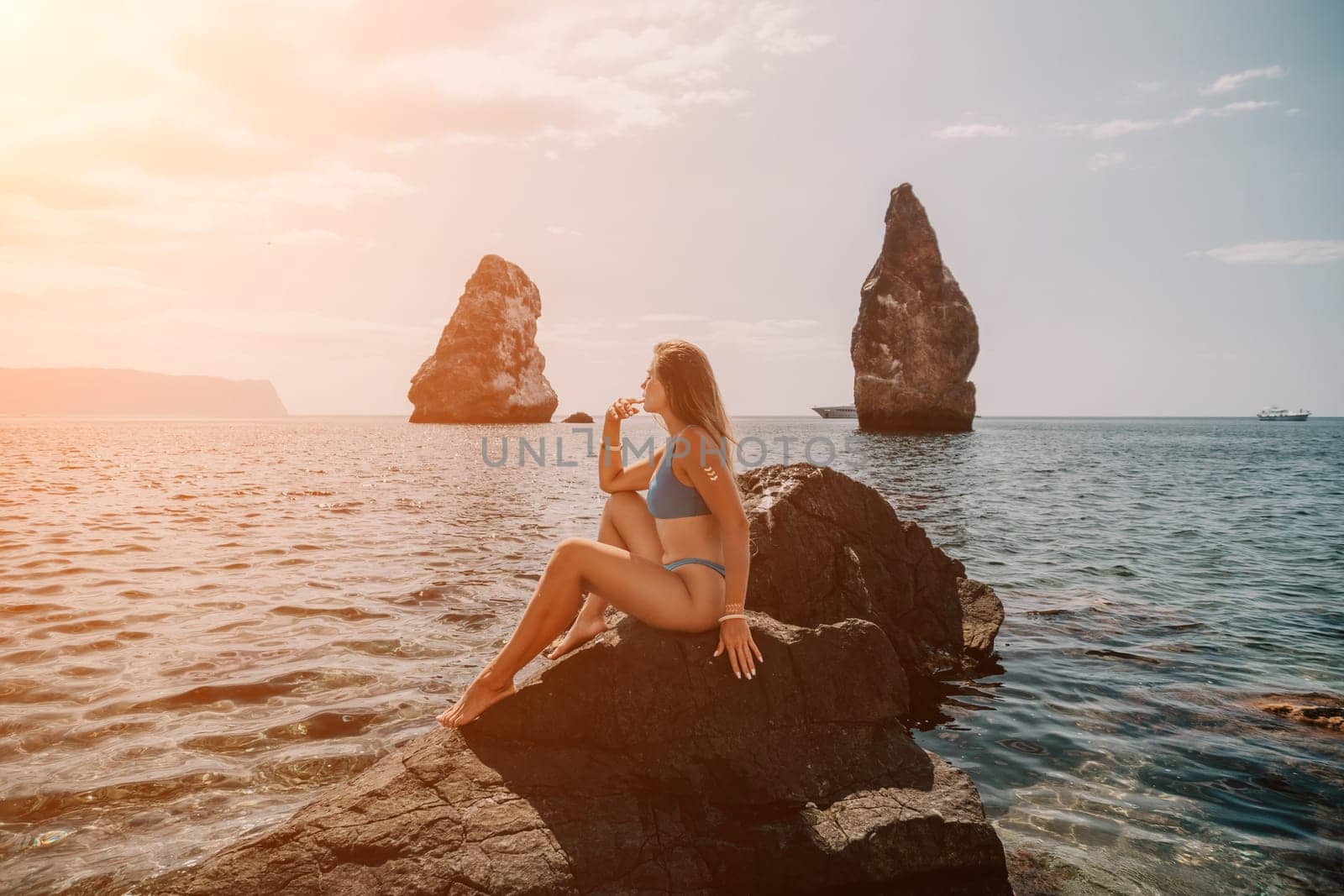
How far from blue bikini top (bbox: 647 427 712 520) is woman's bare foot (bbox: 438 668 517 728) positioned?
1.37 meters

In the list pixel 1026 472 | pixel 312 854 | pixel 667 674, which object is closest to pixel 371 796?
pixel 312 854

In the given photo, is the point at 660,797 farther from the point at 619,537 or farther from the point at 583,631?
the point at 619,537

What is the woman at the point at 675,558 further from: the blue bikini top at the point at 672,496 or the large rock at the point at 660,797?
the large rock at the point at 660,797

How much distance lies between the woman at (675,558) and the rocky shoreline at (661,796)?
0.58 ft

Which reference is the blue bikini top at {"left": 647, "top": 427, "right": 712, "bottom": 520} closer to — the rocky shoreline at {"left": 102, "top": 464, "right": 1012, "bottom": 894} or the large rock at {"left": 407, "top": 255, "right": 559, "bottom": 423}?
the rocky shoreline at {"left": 102, "top": 464, "right": 1012, "bottom": 894}

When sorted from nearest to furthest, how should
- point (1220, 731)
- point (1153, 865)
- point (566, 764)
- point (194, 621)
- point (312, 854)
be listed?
1. point (312, 854)
2. point (566, 764)
3. point (1153, 865)
4. point (1220, 731)
5. point (194, 621)

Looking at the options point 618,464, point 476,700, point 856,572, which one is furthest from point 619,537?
point 856,572

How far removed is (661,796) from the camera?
3867mm

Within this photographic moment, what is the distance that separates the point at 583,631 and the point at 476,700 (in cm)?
87

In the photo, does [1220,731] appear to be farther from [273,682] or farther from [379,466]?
[379,466]

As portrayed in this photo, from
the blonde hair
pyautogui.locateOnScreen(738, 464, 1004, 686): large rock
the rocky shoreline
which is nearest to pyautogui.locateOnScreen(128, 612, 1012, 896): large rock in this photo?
the rocky shoreline

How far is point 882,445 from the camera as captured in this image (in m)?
50.1

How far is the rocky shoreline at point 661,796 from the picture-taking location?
3311 millimetres

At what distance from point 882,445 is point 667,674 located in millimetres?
48313
